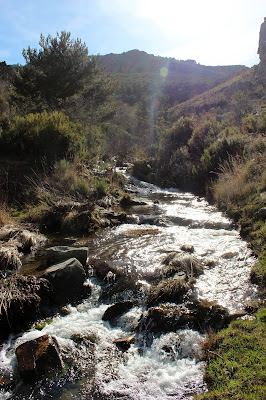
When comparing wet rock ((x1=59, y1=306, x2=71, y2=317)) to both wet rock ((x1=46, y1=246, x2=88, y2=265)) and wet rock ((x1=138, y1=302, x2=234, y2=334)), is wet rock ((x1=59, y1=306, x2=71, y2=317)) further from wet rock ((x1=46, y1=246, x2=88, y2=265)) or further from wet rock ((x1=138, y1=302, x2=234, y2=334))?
wet rock ((x1=46, y1=246, x2=88, y2=265))

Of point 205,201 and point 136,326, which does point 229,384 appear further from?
point 205,201

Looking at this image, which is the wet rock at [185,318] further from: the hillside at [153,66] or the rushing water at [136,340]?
the hillside at [153,66]

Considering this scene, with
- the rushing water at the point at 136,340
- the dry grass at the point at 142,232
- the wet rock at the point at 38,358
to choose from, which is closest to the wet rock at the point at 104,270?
the rushing water at the point at 136,340

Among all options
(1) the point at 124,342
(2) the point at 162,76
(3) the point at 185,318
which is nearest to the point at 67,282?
(1) the point at 124,342

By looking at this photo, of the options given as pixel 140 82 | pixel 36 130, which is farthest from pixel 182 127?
pixel 140 82

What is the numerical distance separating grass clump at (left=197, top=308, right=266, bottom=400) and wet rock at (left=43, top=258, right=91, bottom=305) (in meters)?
2.14

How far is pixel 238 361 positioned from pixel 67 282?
106 inches

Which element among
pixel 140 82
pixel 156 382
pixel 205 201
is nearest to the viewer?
pixel 156 382

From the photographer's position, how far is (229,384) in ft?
7.84

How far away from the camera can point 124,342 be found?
3322 millimetres

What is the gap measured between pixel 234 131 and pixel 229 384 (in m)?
13.3

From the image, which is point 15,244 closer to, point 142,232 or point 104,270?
point 104,270

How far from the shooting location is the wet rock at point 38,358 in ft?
9.22

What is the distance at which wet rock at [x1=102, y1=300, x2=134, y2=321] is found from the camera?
384 centimetres
